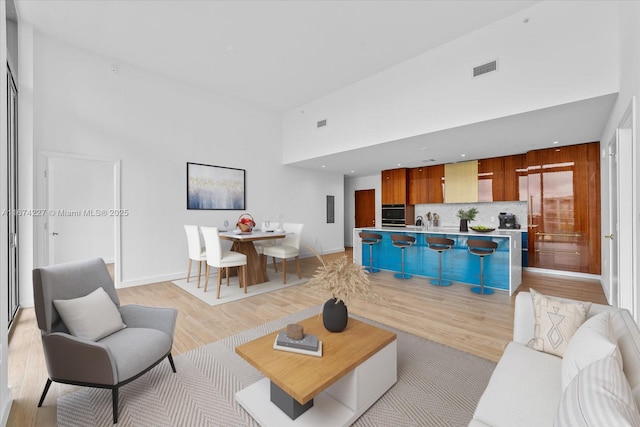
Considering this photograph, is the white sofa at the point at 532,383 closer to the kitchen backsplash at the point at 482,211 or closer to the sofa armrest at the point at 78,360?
the sofa armrest at the point at 78,360

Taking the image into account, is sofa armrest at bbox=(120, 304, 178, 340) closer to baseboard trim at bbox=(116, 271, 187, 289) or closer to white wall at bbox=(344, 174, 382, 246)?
baseboard trim at bbox=(116, 271, 187, 289)

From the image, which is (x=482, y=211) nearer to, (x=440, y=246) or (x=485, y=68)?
(x=440, y=246)

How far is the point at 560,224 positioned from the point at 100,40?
8.14 metres

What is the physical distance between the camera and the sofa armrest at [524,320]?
1.77m

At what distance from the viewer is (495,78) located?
356 centimetres

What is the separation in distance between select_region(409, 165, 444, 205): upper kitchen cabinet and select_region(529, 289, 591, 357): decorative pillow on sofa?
18.8ft

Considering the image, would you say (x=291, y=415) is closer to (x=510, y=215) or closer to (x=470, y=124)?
(x=470, y=124)

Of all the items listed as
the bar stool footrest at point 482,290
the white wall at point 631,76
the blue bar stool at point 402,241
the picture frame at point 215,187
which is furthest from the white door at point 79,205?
the white wall at point 631,76

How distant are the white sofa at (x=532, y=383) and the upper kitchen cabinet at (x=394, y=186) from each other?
6.18 meters

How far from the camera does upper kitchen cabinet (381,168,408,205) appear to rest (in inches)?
303

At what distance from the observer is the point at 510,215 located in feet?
20.2

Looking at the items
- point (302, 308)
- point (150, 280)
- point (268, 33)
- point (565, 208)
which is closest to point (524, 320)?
point (302, 308)

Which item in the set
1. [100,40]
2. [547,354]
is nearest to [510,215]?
[547,354]

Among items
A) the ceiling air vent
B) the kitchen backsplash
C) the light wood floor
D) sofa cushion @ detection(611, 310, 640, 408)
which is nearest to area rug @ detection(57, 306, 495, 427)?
the light wood floor
